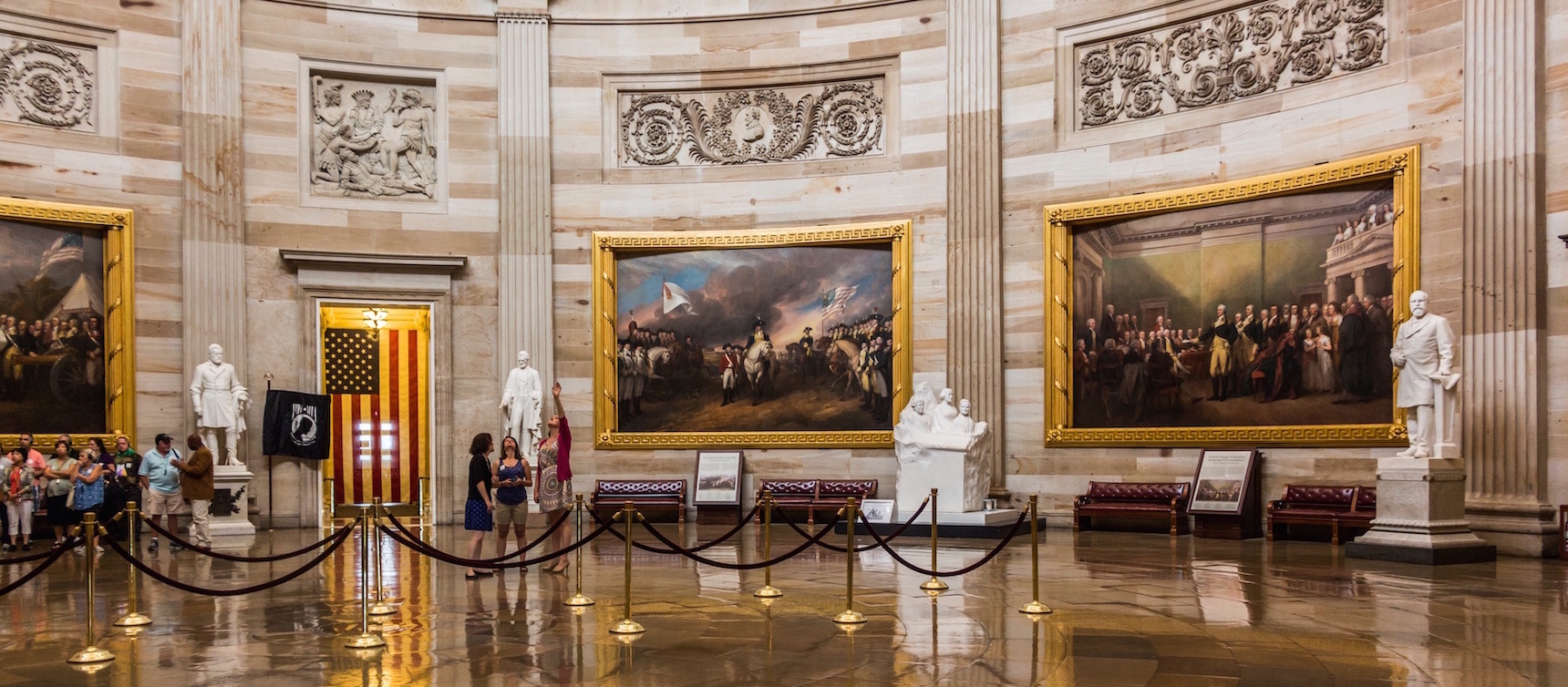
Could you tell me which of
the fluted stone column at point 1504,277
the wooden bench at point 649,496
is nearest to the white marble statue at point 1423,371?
the fluted stone column at point 1504,277

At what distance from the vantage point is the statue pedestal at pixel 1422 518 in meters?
14.5

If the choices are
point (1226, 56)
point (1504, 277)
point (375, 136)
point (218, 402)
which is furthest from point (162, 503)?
point (1504, 277)

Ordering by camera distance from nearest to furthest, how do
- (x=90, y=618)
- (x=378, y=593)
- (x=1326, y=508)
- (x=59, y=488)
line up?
(x=90, y=618)
(x=378, y=593)
(x=59, y=488)
(x=1326, y=508)

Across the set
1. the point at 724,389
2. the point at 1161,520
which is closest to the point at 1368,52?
the point at 1161,520

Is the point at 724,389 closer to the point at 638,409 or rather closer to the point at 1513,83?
the point at 638,409

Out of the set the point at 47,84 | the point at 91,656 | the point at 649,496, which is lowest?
the point at 649,496

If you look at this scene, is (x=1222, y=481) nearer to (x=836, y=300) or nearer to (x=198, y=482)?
(x=836, y=300)

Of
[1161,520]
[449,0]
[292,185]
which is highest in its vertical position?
[449,0]

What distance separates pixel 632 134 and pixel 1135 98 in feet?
30.3

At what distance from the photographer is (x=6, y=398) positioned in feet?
64.1

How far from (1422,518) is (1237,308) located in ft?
17.3

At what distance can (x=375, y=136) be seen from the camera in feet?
74.9

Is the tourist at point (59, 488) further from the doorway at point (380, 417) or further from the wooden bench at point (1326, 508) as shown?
the wooden bench at point (1326, 508)

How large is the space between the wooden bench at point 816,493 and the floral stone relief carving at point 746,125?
19.9 ft
